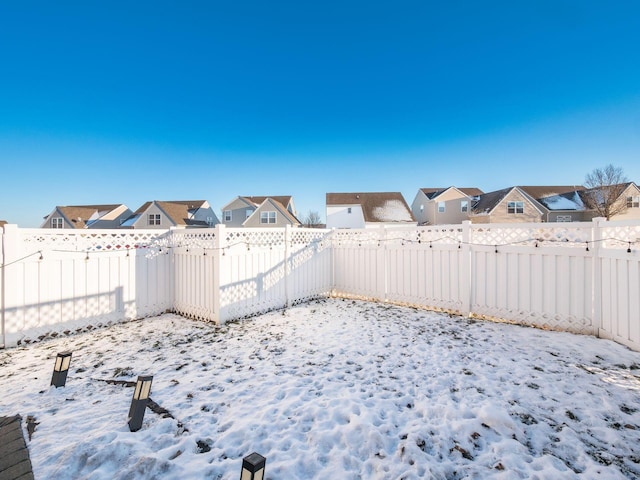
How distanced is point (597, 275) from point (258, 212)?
25287 mm

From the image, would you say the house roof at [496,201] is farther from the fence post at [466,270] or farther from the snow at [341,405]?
the snow at [341,405]

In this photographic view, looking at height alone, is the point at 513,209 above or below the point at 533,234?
above

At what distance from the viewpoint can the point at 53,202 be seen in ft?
86.2

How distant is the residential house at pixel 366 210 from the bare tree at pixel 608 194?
15.6 m

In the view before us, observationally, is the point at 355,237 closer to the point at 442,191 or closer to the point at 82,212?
the point at 442,191

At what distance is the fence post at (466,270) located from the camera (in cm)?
548

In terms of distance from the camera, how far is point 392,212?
90.8ft

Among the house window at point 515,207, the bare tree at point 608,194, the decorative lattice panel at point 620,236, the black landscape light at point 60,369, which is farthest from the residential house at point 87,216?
the bare tree at point 608,194

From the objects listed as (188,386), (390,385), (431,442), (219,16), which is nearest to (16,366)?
(188,386)

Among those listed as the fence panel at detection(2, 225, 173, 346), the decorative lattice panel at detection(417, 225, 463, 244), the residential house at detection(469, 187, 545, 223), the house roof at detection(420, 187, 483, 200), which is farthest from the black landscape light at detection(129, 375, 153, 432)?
the house roof at detection(420, 187, 483, 200)

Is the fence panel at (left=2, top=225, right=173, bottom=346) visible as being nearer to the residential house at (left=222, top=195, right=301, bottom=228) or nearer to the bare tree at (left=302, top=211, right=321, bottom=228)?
the residential house at (left=222, top=195, right=301, bottom=228)

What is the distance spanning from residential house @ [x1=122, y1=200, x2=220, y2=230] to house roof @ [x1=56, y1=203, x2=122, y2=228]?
3.73 meters

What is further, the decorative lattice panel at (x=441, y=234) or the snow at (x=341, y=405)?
the decorative lattice panel at (x=441, y=234)

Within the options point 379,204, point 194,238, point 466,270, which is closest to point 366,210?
point 379,204
